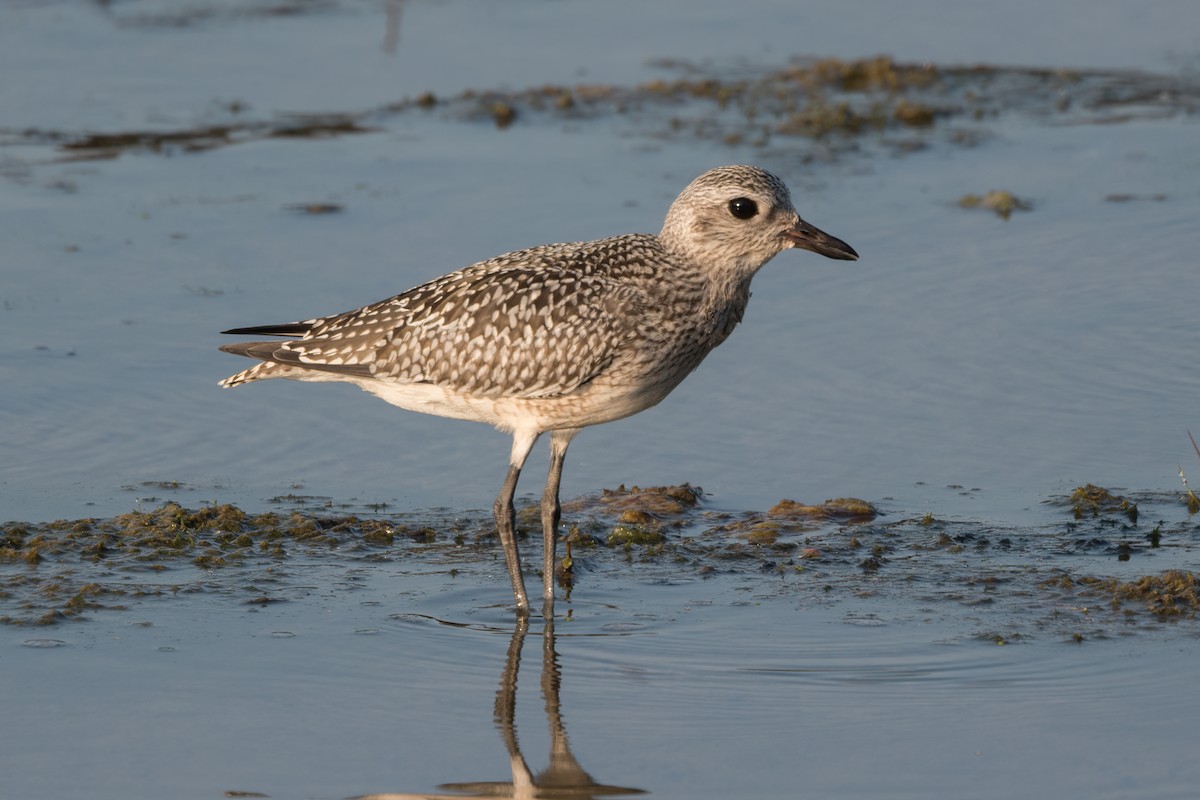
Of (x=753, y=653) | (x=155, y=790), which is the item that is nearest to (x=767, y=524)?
(x=753, y=653)

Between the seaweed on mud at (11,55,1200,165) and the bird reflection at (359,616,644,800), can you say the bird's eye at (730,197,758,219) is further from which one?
the seaweed on mud at (11,55,1200,165)

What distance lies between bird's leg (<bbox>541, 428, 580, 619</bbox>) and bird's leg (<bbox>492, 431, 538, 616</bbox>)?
4.0 inches

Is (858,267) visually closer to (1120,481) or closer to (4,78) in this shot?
(1120,481)

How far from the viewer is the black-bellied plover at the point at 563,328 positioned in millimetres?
7629

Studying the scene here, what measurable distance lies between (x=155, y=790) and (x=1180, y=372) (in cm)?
604

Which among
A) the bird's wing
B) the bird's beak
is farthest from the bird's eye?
the bird's wing

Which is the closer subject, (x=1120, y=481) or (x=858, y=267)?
(x=1120, y=481)

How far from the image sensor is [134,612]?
7332 millimetres

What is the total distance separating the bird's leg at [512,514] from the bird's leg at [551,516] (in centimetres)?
10

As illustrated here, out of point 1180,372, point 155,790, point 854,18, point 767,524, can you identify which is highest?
point 854,18

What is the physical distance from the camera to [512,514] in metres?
7.88

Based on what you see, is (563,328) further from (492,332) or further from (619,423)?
(619,423)

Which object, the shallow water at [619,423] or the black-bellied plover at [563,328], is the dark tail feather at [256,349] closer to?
the black-bellied plover at [563,328]

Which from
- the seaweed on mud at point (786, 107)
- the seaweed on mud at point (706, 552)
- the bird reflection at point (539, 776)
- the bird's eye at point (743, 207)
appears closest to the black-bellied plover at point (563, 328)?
the bird's eye at point (743, 207)
